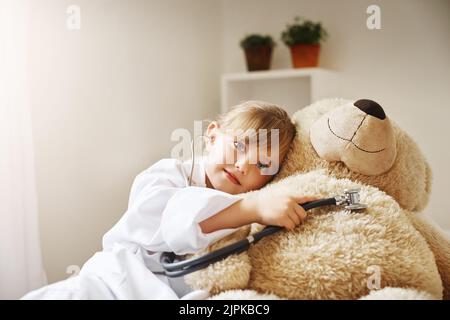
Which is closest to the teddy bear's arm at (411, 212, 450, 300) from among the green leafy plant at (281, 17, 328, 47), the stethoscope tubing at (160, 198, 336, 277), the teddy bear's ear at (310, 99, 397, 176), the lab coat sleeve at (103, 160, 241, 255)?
the teddy bear's ear at (310, 99, 397, 176)

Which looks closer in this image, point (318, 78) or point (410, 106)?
point (410, 106)

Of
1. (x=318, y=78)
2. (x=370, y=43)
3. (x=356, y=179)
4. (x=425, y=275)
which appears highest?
(x=370, y=43)

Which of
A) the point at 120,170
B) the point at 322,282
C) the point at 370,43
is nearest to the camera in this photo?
the point at 322,282

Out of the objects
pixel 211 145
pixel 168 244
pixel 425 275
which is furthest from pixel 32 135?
pixel 425 275

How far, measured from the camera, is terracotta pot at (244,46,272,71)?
178 cm

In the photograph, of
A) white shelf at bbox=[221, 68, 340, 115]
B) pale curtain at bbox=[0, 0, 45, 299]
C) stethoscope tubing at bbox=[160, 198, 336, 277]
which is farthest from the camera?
white shelf at bbox=[221, 68, 340, 115]

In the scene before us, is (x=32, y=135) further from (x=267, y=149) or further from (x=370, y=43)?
(x=370, y=43)

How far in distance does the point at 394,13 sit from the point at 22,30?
995 mm

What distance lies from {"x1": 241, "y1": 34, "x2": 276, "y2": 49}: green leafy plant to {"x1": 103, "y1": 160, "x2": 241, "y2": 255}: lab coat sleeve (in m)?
1.07

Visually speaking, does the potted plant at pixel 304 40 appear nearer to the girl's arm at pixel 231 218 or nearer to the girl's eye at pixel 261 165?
the girl's eye at pixel 261 165

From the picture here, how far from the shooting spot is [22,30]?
1040 mm

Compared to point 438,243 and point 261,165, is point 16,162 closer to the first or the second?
point 261,165

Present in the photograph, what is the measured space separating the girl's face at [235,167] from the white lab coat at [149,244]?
0.09 meters

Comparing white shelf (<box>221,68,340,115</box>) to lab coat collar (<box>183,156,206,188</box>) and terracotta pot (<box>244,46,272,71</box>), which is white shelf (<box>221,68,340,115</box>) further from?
lab coat collar (<box>183,156,206,188</box>)
